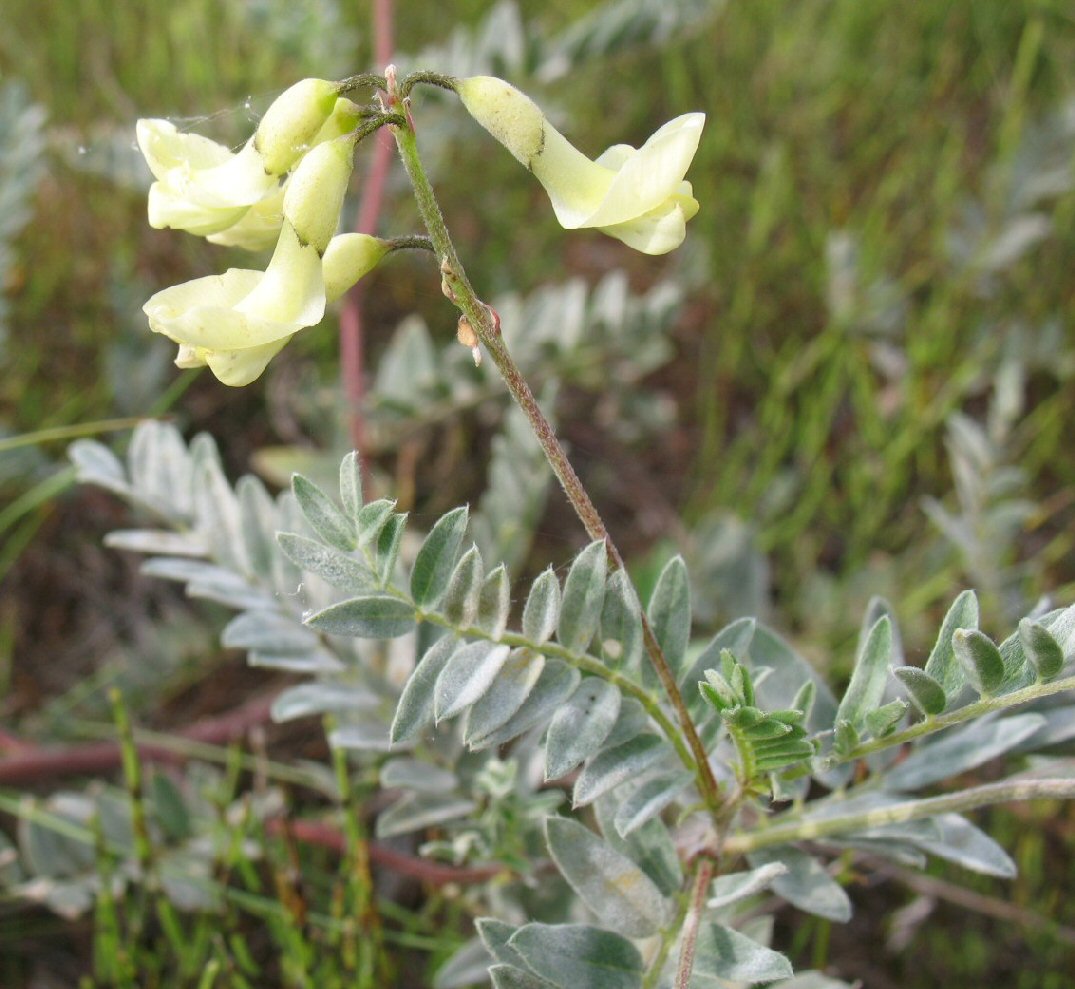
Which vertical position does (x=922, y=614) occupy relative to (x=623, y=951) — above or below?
below

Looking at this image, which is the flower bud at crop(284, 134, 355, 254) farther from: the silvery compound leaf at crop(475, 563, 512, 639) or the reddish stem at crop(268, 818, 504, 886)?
the reddish stem at crop(268, 818, 504, 886)

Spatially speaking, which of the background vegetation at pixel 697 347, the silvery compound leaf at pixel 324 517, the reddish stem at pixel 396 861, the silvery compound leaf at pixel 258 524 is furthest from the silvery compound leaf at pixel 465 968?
the silvery compound leaf at pixel 324 517

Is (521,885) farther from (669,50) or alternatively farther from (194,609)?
(669,50)

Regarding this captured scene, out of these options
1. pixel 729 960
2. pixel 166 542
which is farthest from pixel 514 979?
pixel 166 542

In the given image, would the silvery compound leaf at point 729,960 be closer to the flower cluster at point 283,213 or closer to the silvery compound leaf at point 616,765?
the silvery compound leaf at point 616,765

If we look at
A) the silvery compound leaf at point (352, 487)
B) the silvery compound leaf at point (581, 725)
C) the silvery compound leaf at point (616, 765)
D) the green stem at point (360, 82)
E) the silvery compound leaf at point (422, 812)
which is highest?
the green stem at point (360, 82)

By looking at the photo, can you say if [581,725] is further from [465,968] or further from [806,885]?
[465,968]

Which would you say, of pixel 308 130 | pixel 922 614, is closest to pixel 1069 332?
pixel 922 614

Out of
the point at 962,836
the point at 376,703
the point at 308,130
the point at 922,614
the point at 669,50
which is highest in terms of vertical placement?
the point at 669,50
